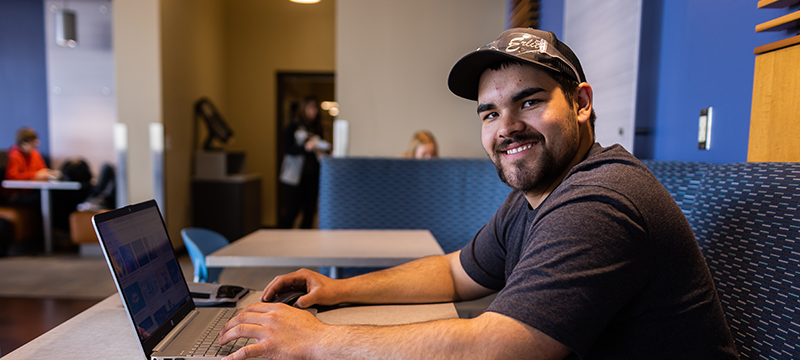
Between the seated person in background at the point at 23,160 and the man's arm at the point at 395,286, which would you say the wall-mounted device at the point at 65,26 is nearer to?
the seated person in background at the point at 23,160

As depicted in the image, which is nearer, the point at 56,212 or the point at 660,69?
the point at 660,69

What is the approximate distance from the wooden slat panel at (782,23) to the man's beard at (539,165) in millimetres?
665

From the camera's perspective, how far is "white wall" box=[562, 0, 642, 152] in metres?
2.04

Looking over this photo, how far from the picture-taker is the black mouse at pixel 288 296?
112 cm

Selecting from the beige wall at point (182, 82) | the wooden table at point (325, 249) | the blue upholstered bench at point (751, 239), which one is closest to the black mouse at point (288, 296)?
the wooden table at point (325, 249)

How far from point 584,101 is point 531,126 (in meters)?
0.15

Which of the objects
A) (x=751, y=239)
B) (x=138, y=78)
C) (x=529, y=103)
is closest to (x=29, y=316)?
(x=138, y=78)

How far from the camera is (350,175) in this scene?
2746mm

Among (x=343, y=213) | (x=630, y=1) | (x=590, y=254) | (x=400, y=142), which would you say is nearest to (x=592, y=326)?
(x=590, y=254)

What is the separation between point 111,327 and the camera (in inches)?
40.0

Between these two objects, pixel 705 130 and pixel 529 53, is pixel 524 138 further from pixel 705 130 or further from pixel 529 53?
pixel 705 130

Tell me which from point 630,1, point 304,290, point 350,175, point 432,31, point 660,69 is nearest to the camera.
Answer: point 304,290

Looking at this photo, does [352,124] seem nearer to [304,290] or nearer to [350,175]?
[350,175]

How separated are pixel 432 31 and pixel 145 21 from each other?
9.56ft
